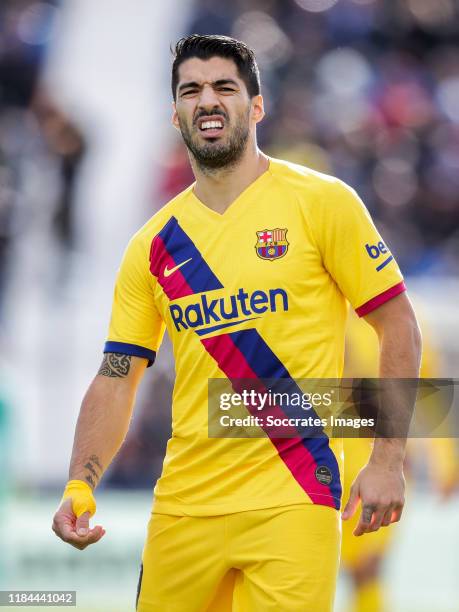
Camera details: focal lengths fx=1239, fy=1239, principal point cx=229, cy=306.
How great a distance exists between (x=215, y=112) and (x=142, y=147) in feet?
31.1

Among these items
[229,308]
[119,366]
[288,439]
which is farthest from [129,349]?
[288,439]

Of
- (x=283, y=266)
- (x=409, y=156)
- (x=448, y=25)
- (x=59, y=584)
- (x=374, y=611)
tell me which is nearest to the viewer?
(x=283, y=266)

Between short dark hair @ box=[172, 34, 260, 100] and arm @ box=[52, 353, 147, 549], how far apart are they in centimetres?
102

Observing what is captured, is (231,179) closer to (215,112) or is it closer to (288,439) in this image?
(215,112)

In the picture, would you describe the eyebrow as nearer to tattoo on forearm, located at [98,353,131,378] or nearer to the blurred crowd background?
tattoo on forearm, located at [98,353,131,378]

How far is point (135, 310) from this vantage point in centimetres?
446

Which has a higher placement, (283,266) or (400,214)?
(400,214)

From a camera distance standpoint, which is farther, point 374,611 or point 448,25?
point 448,25

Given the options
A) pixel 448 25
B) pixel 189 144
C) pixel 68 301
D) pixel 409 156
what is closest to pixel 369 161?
pixel 409 156

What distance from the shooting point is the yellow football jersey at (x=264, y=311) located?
4055 mm

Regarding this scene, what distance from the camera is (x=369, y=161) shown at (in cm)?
1280

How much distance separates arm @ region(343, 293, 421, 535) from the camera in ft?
12.5

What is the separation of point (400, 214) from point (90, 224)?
3.17 m

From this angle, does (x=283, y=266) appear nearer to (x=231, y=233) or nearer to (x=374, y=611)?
(x=231, y=233)
